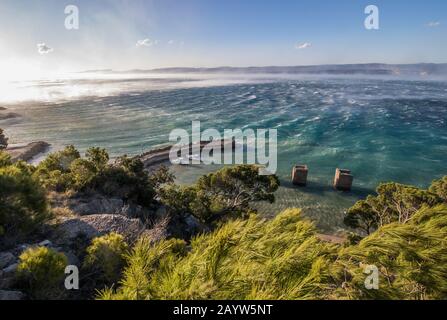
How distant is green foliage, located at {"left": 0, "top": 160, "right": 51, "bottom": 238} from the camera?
10781 mm

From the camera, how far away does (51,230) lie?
38.8ft

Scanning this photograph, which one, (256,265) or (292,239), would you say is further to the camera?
(292,239)

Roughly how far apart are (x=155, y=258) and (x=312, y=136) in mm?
65702

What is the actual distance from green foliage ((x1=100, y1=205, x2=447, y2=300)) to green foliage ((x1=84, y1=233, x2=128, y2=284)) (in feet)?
11.1

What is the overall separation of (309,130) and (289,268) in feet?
231

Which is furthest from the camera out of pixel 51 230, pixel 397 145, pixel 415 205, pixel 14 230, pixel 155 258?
pixel 397 145

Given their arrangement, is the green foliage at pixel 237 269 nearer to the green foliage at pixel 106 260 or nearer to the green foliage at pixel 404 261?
the green foliage at pixel 404 261

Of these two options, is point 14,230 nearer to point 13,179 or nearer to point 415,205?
point 13,179

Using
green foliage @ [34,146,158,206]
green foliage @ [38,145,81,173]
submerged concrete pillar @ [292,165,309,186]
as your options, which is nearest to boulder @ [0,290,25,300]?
green foliage @ [34,146,158,206]

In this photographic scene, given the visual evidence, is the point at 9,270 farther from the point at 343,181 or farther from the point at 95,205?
the point at 343,181

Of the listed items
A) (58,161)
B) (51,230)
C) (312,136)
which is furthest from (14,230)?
(312,136)

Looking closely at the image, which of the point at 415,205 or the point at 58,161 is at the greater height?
the point at 58,161

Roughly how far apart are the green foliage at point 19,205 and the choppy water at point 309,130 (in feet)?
80.9

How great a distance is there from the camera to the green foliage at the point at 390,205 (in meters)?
17.6
